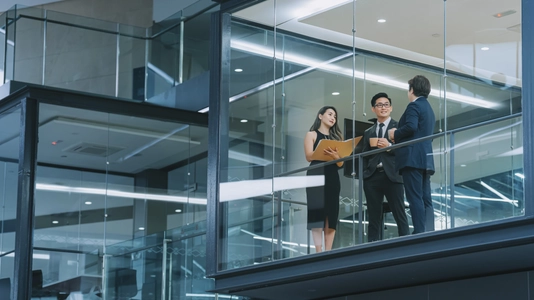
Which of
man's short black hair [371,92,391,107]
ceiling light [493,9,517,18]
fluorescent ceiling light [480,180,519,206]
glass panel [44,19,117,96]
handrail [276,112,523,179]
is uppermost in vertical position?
glass panel [44,19,117,96]

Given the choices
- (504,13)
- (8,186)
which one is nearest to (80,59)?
(8,186)

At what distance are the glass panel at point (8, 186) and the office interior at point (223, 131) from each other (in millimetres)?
43

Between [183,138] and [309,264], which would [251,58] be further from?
[183,138]

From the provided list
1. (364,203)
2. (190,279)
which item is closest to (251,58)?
(364,203)

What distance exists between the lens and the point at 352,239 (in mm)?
10172

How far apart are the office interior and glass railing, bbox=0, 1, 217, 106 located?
0.03 m

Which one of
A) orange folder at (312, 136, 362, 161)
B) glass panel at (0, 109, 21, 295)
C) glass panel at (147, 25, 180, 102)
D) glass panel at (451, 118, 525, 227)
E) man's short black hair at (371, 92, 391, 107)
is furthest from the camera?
glass panel at (147, 25, 180, 102)

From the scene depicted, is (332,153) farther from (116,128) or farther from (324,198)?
(116,128)

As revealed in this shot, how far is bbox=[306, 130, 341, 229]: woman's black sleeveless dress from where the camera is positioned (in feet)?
34.5

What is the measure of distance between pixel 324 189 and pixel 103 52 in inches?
239

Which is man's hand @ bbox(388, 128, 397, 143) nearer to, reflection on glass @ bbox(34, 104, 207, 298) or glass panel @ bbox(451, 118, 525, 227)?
glass panel @ bbox(451, 118, 525, 227)

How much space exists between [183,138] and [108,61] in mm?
1835

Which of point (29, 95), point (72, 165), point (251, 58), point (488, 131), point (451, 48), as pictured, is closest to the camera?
point (488, 131)

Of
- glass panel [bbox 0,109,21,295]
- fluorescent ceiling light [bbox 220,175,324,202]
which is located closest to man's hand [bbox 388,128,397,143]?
fluorescent ceiling light [bbox 220,175,324,202]
